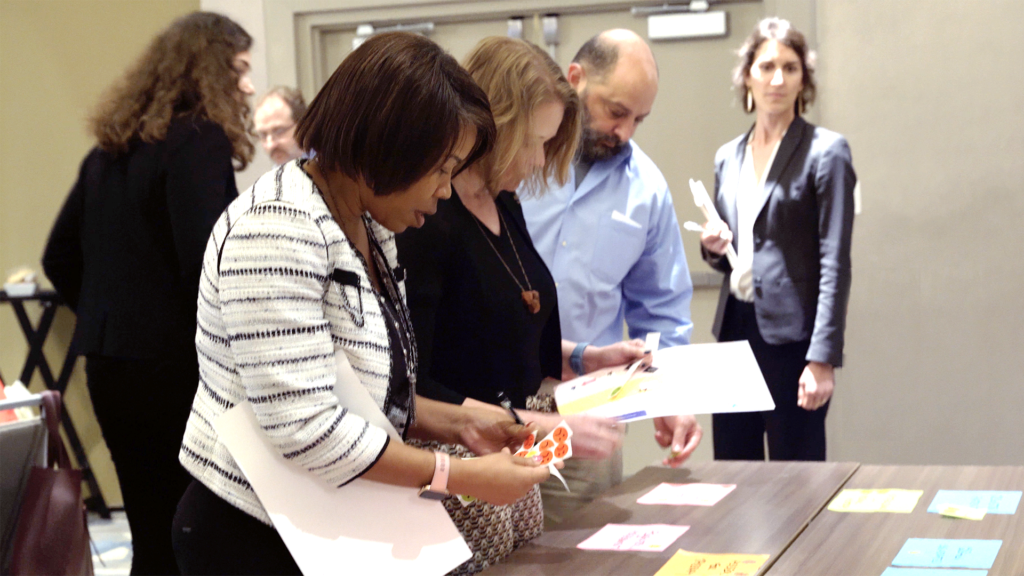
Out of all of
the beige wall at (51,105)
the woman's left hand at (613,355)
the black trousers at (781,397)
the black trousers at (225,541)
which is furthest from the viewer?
the beige wall at (51,105)

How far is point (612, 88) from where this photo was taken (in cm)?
216

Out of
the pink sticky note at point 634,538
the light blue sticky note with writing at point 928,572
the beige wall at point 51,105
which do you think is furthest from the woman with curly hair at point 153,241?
the beige wall at point 51,105

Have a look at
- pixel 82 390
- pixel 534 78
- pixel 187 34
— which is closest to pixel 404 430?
pixel 534 78

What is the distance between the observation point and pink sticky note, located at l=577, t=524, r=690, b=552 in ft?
4.69

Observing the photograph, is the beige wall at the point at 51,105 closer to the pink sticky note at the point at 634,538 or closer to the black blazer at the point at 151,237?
the black blazer at the point at 151,237

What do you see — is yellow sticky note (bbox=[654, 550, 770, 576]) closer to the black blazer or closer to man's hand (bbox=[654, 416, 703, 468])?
man's hand (bbox=[654, 416, 703, 468])

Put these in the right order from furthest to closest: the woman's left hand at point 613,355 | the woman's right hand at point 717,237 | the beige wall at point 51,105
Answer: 1. the beige wall at point 51,105
2. the woman's right hand at point 717,237
3. the woman's left hand at point 613,355

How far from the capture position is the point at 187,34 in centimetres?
219

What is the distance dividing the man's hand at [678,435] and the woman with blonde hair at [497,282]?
34 centimetres

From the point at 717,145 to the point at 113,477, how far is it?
120 inches

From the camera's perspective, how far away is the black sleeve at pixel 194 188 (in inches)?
79.5

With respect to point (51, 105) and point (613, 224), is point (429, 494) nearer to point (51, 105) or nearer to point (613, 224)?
point (613, 224)

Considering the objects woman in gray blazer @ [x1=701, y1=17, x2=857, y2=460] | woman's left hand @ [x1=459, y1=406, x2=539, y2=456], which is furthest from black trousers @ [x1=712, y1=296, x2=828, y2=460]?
woman's left hand @ [x1=459, y1=406, x2=539, y2=456]

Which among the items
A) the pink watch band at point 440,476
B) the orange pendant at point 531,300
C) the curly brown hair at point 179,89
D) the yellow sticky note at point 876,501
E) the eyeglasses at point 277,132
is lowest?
the yellow sticky note at point 876,501
